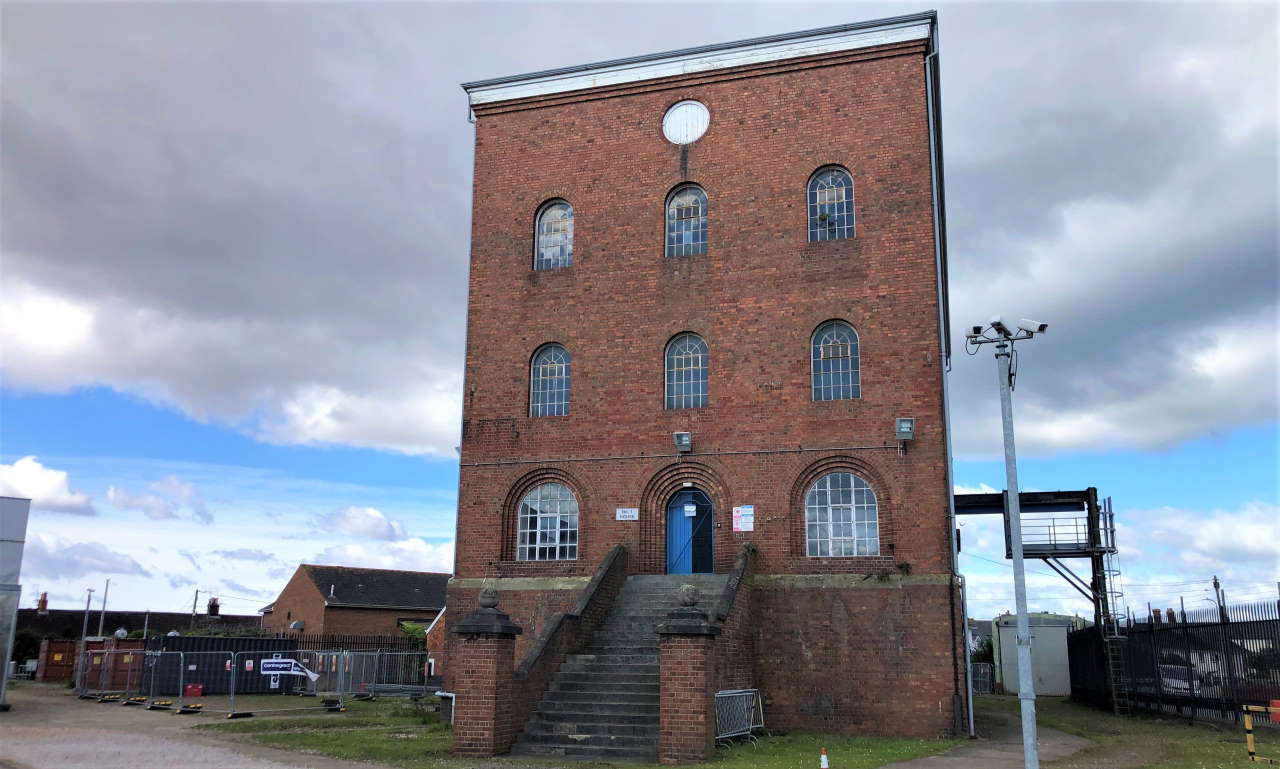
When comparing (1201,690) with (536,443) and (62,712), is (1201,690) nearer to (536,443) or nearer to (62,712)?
(536,443)

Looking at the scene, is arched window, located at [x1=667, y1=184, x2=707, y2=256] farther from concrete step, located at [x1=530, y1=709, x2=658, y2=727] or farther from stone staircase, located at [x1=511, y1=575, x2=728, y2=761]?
concrete step, located at [x1=530, y1=709, x2=658, y2=727]

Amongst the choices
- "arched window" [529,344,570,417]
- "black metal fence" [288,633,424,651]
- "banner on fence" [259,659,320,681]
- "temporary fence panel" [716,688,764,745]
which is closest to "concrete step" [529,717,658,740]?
"temporary fence panel" [716,688,764,745]

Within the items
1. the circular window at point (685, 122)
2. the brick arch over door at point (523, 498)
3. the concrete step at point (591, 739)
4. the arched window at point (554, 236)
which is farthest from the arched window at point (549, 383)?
the concrete step at point (591, 739)

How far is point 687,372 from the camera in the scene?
837 inches

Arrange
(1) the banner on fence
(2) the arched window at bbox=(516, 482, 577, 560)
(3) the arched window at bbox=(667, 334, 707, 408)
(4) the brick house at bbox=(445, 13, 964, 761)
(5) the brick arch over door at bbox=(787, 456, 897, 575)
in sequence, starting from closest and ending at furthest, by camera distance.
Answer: (4) the brick house at bbox=(445, 13, 964, 761)
(5) the brick arch over door at bbox=(787, 456, 897, 575)
(3) the arched window at bbox=(667, 334, 707, 408)
(2) the arched window at bbox=(516, 482, 577, 560)
(1) the banner on fence

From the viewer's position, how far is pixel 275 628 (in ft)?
169

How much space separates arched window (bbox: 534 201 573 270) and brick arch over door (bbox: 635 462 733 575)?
535cm

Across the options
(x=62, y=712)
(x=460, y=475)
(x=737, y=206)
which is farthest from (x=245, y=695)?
(x=737, y=206)

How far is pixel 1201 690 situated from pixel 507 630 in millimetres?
15598

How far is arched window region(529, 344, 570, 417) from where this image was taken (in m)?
22.0

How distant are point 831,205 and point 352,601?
35.2 m

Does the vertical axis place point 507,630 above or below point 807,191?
below

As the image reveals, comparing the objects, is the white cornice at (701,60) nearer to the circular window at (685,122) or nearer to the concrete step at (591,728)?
the circular window at (685,122)

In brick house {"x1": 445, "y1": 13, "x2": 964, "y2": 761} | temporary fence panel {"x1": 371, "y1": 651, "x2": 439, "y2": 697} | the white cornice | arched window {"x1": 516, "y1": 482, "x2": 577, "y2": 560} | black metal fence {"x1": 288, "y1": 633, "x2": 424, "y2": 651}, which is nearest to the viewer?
brick house {"x1": 445, "y1": 13, "x2": 964, "y2": 761}
